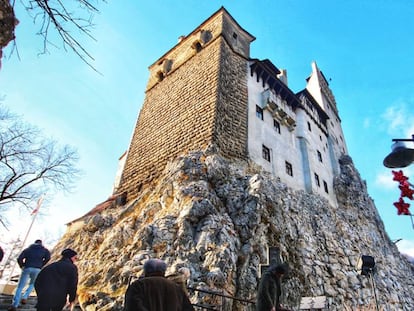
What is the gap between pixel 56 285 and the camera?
393 centimetres

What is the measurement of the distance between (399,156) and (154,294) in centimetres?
324

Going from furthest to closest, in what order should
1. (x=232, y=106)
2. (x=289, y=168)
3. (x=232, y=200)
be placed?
(x=289, y=168)
(x=232, y=106)
(x=232, y=200)

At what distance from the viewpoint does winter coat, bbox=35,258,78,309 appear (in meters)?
3.82

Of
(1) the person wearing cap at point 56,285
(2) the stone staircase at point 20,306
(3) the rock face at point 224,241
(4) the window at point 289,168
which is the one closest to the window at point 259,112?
(4) the window at point 289,168

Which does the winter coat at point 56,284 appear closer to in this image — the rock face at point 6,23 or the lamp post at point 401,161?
the rock face at point 6,23

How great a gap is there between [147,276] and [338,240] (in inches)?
530

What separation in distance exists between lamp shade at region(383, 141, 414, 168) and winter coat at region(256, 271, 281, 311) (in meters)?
2.22

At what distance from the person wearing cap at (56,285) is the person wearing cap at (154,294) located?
215 cm

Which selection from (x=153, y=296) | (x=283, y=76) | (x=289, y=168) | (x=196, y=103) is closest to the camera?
(x=153, y=296)

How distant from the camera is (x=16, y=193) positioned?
41.2 ft

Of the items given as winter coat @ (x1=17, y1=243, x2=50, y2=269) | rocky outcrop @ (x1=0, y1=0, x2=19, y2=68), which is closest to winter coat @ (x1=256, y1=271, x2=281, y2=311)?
rocky outcrop @ (x1=0, y1=0, x2=19, y2=68)

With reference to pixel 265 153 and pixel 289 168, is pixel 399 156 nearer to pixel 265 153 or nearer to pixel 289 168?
pixel 265 153

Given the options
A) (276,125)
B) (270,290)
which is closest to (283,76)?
(276,125)

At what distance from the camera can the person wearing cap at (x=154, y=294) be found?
2.35 meters
